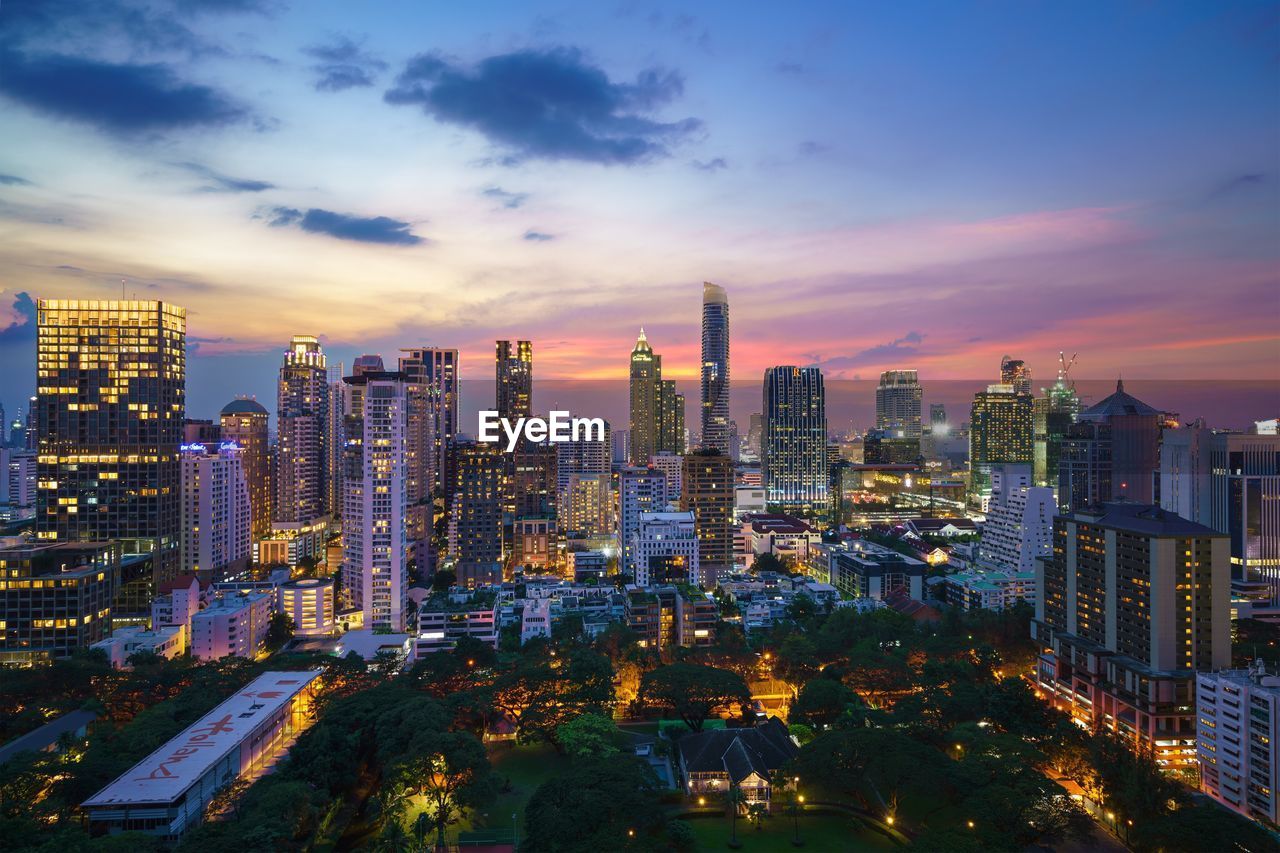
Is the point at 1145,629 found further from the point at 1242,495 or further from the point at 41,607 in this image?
the point at 41,607

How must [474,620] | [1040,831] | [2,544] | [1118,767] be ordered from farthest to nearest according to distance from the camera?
[2,544] < [474,620] < [1118,767] < [1040,831]

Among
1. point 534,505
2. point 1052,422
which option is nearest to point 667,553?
point 534,505

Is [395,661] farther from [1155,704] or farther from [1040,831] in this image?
[1155,704]

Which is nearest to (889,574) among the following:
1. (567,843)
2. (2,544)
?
(567,843)

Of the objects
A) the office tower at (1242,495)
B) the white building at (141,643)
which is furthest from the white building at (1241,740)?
the white building at (141,643)

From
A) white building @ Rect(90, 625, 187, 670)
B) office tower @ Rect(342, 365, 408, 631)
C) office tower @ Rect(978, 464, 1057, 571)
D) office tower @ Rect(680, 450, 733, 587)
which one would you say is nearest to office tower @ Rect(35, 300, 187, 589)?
white building @ Rect(90, 625, 187, 670)
